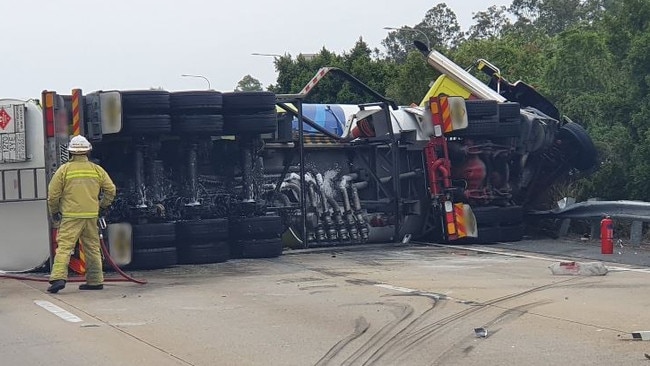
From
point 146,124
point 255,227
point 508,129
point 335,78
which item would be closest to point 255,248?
point 255,227

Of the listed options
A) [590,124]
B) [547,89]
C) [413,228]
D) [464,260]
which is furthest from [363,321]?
→ [547,89]

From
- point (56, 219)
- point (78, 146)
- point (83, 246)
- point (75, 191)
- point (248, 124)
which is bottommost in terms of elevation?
point (83, 246)

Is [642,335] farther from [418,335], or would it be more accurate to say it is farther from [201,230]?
[201,230]

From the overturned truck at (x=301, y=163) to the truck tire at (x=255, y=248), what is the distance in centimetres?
2

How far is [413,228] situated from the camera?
15953mm

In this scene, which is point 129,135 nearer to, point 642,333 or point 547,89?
point 642,333

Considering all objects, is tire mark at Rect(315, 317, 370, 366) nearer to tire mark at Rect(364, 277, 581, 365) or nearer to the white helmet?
tire mark at Rect(364, 277, 581, 365)

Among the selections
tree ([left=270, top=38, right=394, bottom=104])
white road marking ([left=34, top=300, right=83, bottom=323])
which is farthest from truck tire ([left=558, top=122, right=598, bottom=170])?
tree ([left=270, top=38, right=394, bottom=104])

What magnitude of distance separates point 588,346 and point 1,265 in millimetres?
7796

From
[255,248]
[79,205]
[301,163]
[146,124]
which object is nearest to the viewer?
[79,205]

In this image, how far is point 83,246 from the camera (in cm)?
1110

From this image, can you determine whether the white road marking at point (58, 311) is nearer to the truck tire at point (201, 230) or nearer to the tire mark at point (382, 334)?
the tire mark at point (382, 334)

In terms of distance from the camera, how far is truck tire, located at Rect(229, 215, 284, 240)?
13414 mm

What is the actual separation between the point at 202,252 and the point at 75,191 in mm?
2461
